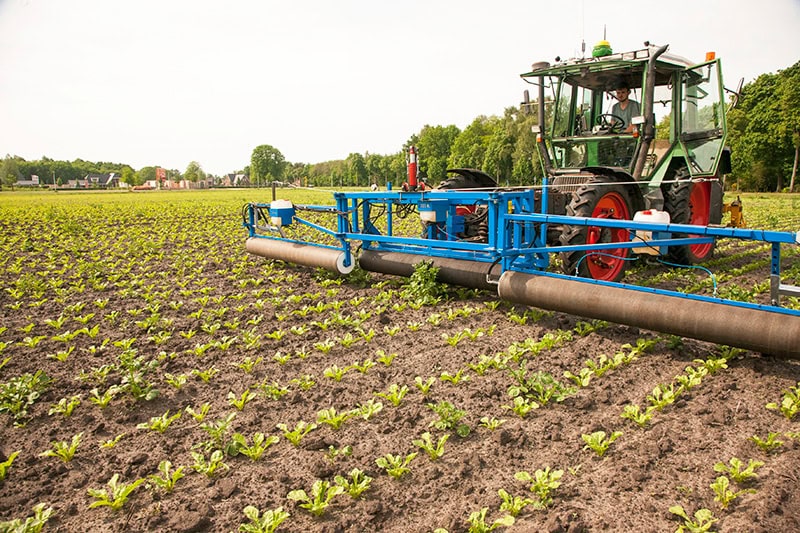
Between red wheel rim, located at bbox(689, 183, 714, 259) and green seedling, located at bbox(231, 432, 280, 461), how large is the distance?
24.7 feet

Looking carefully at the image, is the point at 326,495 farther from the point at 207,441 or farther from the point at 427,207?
the point at 427,207

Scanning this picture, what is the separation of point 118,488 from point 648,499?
2782mm

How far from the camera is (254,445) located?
327 cm

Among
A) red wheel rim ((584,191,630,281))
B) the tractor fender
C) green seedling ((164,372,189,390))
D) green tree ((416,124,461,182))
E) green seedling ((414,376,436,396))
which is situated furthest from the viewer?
green tree ((416,124,461,182))

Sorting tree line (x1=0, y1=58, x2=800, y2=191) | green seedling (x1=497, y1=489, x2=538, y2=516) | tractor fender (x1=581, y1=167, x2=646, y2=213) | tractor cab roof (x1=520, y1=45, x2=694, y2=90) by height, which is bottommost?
green seedling (x1=497, y1=489, x2=538, y2=516)

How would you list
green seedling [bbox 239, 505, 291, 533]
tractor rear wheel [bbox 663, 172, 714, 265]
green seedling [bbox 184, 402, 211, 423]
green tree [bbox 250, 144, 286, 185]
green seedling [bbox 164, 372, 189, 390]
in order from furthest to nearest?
green tree [bbox 250, 144, 286, 185], tractor rear wheel [bbox 663, 172, 714, 265], green seedling [bbox 164, 372, 189, 390], green seedling [bbox 184, 402, 211, 423], green seedling [bbox 239, 505, 291, 533]

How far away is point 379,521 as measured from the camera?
2.61m

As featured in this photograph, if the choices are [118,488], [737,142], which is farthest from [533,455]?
[737,142]

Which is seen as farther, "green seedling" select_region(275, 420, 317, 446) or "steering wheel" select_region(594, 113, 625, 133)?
"steering wheel" select_region(594, 113, 625, 133)

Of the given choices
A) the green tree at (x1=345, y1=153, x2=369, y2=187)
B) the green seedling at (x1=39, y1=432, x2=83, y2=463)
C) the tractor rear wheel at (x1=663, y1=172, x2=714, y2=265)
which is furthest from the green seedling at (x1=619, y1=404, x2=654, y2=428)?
the green tree at (x1=345, y1=153, x2=369, y2=187)

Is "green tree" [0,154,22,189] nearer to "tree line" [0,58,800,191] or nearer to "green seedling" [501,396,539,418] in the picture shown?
"tree line" [0,58,800,191]

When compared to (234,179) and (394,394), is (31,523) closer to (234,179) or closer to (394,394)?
(394,394)

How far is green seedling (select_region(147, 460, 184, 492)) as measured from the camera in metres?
2.86

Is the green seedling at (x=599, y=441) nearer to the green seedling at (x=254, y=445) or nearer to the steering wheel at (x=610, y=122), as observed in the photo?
the green seedling at (x=254, y=445)
